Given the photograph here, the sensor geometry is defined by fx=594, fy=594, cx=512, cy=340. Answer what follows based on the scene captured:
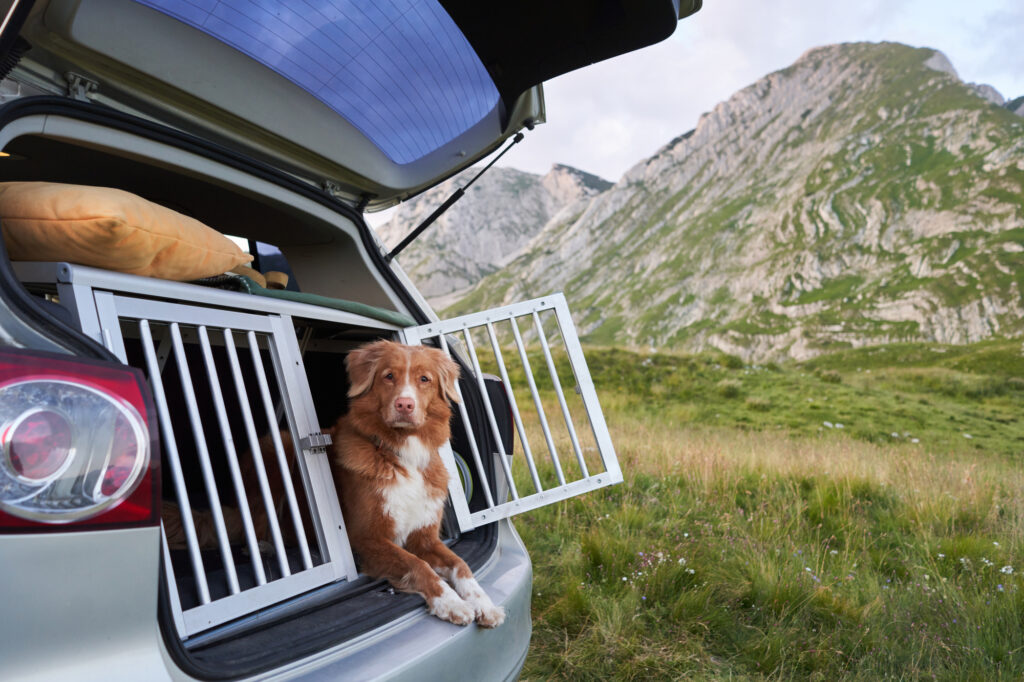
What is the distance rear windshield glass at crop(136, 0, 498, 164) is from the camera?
6.52 feet

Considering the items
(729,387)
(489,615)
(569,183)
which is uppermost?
(569,183)

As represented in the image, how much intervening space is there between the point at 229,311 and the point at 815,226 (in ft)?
280

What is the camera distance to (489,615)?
1637 millimetres

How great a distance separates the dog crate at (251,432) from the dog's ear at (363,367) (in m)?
0.12

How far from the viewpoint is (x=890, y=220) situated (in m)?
70.6

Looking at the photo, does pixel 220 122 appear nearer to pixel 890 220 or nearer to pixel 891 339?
pixel 891 339

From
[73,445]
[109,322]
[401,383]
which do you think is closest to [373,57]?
[401,383]

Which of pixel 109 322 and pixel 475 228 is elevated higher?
pixel 475 228

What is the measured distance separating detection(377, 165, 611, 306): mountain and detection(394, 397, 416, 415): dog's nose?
124005 mm

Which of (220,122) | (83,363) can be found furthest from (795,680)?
(220,122)

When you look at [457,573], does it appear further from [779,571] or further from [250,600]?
Result: [779,571]

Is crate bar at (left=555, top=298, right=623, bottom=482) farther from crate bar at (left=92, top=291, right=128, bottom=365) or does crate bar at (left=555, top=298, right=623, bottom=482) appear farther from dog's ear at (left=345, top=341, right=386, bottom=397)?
crate bar at (left=92, top=291, right=128, bottom=365)

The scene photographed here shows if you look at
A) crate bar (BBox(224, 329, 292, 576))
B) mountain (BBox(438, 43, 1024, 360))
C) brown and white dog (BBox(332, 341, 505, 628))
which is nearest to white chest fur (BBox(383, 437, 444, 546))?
brown and white dog (BBox(332, 341, 505, 628))

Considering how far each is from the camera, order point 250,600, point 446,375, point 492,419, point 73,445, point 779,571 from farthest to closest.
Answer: point 779,571, point 492,419, point 446,375, point 250,600, point 73,445
